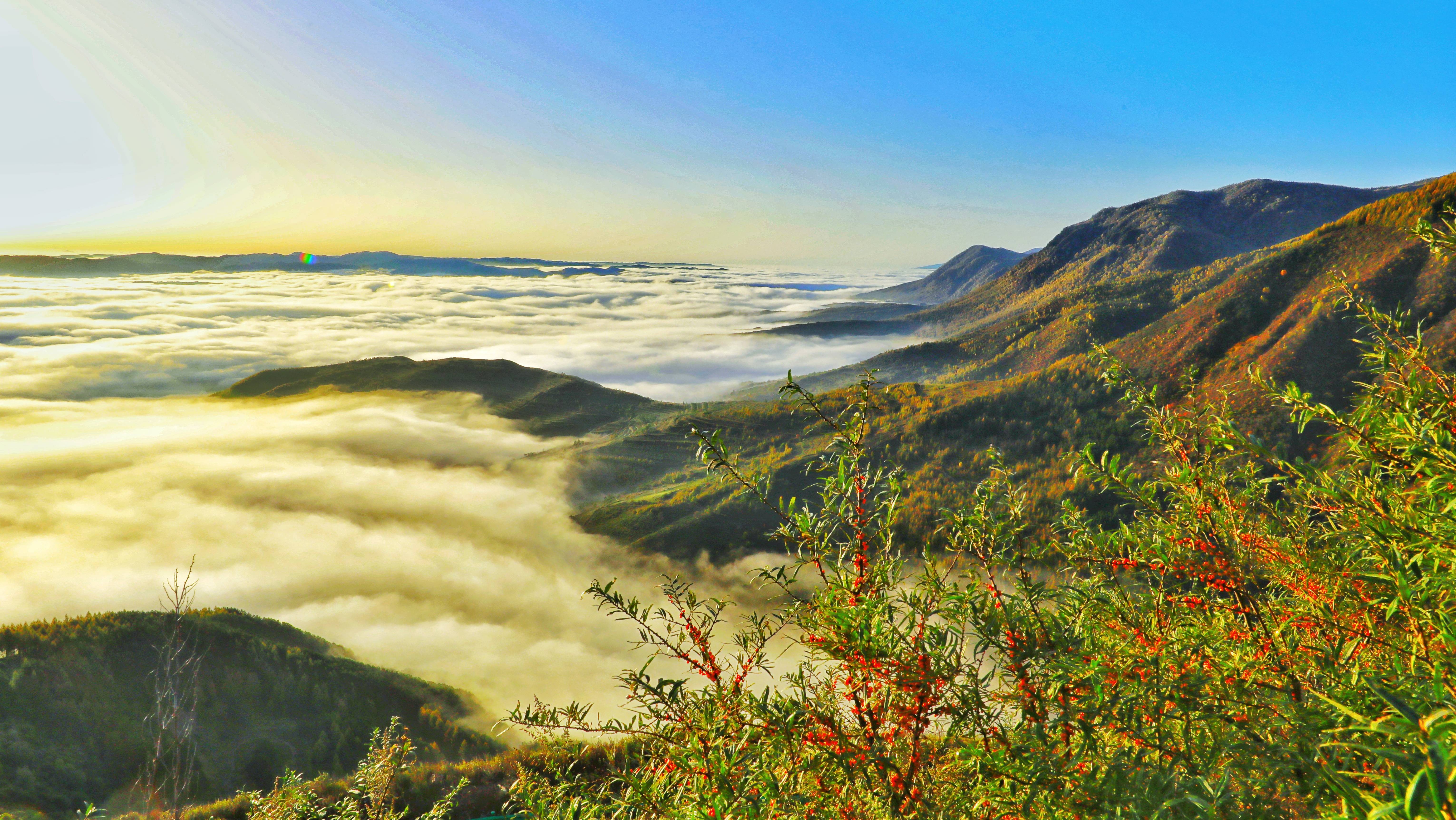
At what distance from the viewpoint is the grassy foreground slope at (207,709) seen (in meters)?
20.7

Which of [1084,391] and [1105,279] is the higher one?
[1105,279]

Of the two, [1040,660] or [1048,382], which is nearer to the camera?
[1040,660]

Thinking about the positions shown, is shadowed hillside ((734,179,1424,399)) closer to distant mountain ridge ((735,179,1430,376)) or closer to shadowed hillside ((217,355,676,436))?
distant mountain ridge ((735,179,1430,376))

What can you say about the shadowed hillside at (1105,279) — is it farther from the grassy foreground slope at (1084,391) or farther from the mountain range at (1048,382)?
the grassy foreground slope at (1084,391)

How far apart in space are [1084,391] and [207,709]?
4713 centimetres

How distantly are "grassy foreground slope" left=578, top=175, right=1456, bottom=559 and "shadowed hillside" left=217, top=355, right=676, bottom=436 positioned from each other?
50917 mm

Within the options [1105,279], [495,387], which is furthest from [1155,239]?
[495,387]

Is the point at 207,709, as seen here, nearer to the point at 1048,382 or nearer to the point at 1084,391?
the point at 1084,391

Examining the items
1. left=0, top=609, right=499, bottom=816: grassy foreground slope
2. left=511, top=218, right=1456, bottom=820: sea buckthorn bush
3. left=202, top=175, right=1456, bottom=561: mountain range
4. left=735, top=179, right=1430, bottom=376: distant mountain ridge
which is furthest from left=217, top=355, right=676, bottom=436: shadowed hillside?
left=511, top=218, right=1456, bottom=820: sea buckthorn bush

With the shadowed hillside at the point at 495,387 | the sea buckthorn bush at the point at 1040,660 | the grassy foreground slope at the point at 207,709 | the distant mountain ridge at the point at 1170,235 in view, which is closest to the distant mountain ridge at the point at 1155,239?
the distant mountain ridge at the point at 1170,235

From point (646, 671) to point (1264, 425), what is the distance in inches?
1301

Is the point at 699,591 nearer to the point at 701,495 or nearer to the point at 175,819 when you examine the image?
the point at 701,495

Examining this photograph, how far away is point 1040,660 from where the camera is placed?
6.73ft

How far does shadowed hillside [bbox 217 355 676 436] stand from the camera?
10562 cm
